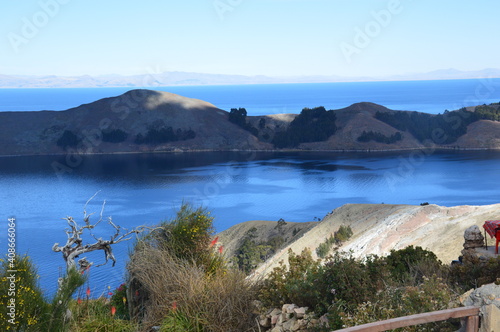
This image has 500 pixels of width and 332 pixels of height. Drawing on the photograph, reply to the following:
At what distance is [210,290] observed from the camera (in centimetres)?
869

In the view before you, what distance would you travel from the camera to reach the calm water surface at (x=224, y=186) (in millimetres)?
47844

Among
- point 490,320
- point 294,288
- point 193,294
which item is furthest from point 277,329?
point 490,320

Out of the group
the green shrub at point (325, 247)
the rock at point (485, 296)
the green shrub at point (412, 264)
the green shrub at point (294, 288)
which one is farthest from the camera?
the green shrub at point (325, 247)

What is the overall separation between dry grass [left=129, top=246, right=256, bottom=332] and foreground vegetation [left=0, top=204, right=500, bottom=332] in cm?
2

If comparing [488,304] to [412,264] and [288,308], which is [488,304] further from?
[412,264]

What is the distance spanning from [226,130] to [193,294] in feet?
321

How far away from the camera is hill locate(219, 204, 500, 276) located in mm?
19188

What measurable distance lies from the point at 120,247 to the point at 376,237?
1923 centimetres

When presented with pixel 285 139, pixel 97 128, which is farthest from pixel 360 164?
pixel 97 128

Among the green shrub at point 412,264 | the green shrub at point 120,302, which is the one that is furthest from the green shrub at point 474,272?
the green shrub at point 120,302

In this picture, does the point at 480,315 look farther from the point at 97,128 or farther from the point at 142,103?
the point at 142,103

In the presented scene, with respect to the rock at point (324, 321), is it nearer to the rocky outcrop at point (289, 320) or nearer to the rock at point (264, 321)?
the rocky outcrop at point (289, 320)

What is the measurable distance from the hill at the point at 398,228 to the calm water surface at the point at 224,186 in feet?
37.0

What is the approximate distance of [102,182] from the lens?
67.8 m
